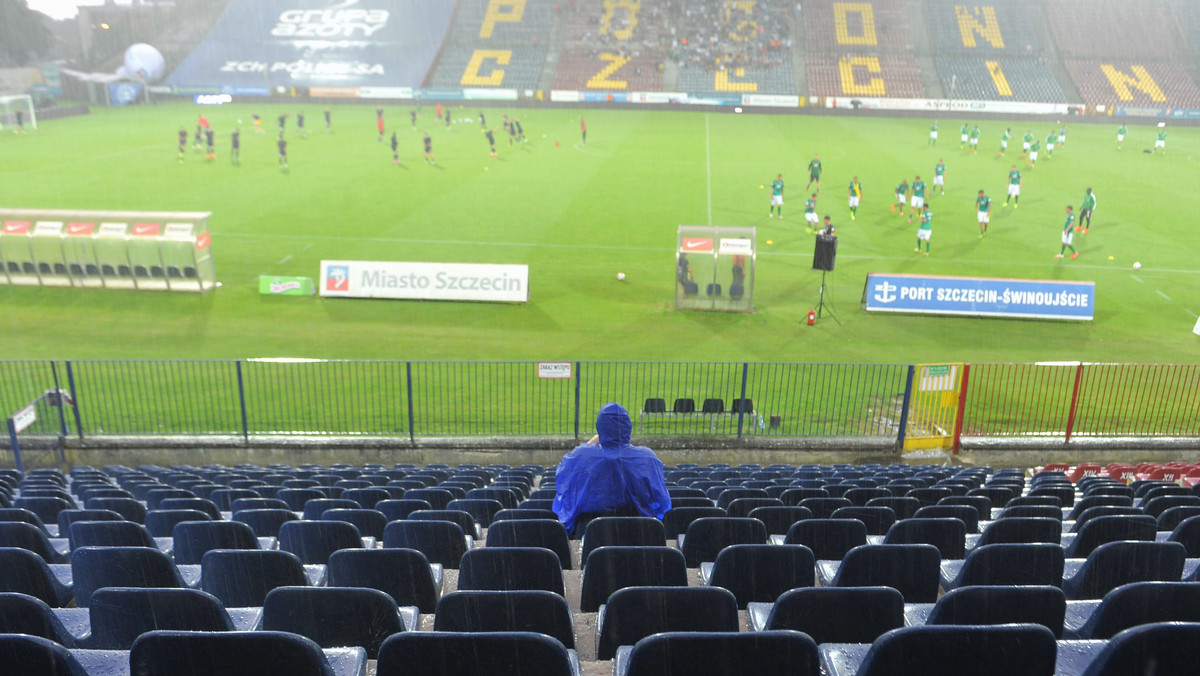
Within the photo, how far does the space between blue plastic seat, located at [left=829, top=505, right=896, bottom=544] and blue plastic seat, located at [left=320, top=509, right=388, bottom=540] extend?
3621 millimetres

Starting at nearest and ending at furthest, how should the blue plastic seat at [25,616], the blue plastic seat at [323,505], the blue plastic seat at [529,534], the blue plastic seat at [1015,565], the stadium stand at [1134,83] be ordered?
the blue plastic seat at [25,616], the blue plastic seat at [1015,565], the blue plastic seat at [529,534], the blue plastic seat at [323,505], the stadium stand at [1134,83]

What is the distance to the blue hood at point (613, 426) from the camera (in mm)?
6094

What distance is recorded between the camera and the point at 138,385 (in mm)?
16688

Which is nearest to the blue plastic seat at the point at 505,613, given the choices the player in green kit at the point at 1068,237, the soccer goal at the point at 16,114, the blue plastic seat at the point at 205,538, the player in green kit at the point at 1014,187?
the blue plastic seat at the point at 205,538

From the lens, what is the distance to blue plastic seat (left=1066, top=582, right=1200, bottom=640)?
357 cm

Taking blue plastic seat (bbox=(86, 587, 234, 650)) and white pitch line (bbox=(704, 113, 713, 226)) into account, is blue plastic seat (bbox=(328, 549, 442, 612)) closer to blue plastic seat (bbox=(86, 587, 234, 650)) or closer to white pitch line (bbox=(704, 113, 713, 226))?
blue plastic seat (bbox=(86, 587, 234, 650))

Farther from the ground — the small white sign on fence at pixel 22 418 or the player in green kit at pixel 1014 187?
the player in green kit at pixel 1014 187

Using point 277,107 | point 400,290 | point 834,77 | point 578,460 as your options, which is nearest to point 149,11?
point 277,107

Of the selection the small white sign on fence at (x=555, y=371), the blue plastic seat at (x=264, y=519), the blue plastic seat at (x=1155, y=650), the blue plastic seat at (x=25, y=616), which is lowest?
the small white sign on fence at (x=555, y=371)

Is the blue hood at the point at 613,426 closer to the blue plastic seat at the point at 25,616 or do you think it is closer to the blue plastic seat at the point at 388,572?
the blue plastic seat at the point at 388,572

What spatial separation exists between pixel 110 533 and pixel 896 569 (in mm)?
5208

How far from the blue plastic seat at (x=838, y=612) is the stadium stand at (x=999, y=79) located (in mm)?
66872

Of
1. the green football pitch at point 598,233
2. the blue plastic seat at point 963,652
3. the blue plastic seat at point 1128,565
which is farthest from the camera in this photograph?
the green football pitch at point 598,233

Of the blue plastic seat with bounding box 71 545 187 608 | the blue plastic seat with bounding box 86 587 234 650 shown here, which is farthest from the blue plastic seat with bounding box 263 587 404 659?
the blue plastic seat with bounding box 71 545 187 608
